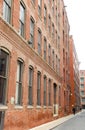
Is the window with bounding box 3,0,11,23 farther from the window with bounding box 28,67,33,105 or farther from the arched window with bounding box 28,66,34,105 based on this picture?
the window with bounding box 28,67,33,105

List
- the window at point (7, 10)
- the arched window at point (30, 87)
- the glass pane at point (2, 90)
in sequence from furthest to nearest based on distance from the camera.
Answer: the arched window at point (30, 87) → the window at point (7, 10) → the glass pane at point (2, 90)

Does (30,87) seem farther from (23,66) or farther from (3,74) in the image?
(3,74)

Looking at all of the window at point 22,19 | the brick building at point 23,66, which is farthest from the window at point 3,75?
the window at point 22,19

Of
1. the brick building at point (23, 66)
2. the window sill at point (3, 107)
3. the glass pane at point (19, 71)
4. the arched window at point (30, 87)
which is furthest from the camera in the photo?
the arched window at point (30, 87)

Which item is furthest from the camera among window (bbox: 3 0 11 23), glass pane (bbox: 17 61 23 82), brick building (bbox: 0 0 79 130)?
glass pane (bbox: 17 61 23 82)

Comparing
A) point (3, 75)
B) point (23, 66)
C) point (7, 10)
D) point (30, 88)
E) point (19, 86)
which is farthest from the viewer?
point (30, 88)

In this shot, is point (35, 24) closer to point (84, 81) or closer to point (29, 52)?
point (29, 52)

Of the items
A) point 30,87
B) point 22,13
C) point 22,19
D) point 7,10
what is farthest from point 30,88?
point 7,10

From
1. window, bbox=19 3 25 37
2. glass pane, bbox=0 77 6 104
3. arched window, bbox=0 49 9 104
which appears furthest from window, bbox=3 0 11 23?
glass pane, bbox=0 77 6 104

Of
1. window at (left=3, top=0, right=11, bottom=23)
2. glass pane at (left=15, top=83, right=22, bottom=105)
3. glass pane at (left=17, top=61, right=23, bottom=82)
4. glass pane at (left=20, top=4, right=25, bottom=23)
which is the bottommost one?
glass pane at (left=15, top=83, right=22, bottom=105)

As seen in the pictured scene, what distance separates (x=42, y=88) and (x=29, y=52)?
18.4 feet

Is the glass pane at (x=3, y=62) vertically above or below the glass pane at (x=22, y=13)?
below

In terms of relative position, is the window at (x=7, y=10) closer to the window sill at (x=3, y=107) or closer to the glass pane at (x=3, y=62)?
the glass pane at (x=3, y=62)

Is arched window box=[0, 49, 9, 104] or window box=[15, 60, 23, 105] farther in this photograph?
window box=[15, 60, 23, 105]
